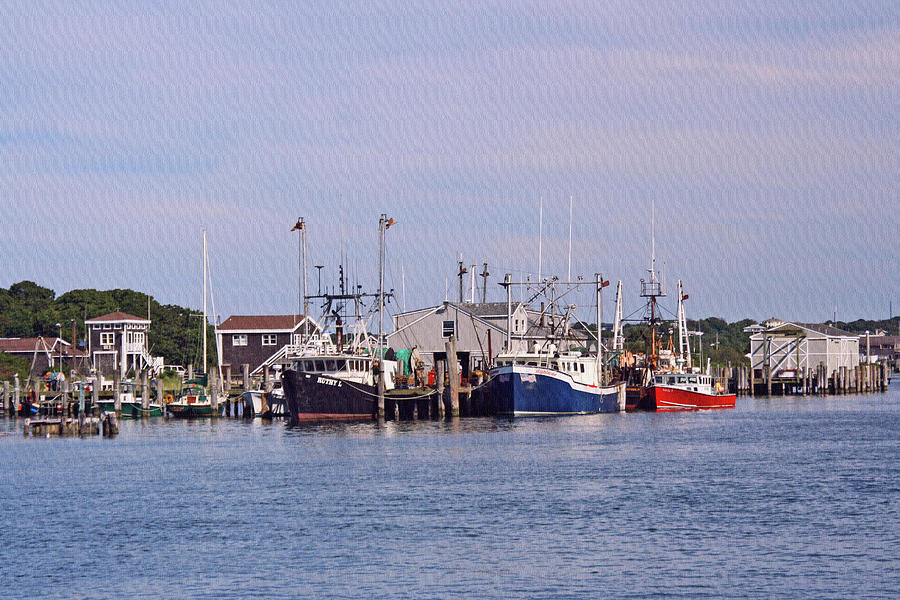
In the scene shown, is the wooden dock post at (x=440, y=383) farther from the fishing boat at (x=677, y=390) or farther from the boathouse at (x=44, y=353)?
the boathouse at (x=44, y=353)

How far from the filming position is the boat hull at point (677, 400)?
9688cm

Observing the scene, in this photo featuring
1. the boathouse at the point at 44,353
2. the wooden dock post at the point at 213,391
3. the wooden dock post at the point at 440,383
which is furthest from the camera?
the boathouse at the point at 44,353

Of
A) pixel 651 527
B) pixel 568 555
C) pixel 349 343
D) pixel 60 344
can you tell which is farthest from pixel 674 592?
pixel 60 344

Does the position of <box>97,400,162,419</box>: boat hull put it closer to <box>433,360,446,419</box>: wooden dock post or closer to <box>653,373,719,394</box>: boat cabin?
<box>433,360,446,419</box>: wooden dock post

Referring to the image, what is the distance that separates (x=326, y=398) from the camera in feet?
262

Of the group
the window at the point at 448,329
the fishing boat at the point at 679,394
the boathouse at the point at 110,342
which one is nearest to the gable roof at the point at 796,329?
the fishing boat at the point at 679,394

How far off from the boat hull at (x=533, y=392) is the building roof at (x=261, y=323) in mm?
39871

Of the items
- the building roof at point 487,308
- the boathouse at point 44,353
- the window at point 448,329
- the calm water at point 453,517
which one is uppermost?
the building roof at point 487,308

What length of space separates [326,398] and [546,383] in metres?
14.6

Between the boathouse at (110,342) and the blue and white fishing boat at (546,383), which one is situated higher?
the boathouse at (110,342)

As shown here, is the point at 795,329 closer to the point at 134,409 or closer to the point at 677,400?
the point at 677,400

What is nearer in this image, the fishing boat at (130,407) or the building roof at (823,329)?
the fishing boat at (130,407)

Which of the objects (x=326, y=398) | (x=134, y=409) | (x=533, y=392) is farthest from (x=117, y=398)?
(x=533, y=392)

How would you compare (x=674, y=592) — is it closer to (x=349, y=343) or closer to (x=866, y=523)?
(x=866, y=523)
